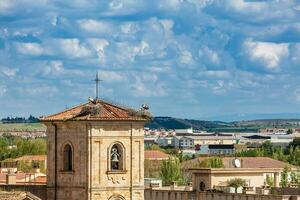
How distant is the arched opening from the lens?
1927 inches

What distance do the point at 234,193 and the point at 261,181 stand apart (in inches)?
746

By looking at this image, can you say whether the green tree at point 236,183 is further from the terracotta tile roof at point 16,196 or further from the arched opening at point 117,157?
the terracotta tile roof at point 16,196

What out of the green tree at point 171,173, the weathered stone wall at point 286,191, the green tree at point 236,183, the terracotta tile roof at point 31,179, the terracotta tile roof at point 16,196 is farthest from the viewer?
the green tree at point 171,173

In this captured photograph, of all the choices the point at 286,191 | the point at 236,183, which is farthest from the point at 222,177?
the point at 286,191

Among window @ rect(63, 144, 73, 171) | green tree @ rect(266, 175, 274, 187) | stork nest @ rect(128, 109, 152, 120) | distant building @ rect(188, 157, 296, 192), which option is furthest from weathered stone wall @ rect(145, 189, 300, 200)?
window @ rect(63, 144, 73, 171)

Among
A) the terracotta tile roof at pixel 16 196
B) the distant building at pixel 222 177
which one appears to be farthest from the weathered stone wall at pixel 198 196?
the terracotta tile roof at pixel 16 196

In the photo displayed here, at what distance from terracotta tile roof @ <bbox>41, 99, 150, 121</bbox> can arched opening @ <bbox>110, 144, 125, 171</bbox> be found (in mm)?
1141

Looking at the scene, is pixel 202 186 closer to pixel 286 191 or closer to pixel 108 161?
pixel 286 191

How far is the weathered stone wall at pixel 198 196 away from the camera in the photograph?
271 ft

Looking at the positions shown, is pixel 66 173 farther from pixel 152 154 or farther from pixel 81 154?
pixel 152 154

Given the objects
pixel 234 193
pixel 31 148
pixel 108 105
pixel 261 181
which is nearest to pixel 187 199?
pixel 234 193

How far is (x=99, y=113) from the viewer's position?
49.0 m

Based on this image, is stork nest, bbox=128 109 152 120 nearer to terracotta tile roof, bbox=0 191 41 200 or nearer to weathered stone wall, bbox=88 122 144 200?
weathered stone wall, bbox=88 122 144 200

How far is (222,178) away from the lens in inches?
3688
